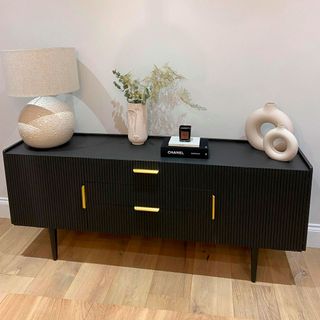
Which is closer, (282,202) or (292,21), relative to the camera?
(282,202)

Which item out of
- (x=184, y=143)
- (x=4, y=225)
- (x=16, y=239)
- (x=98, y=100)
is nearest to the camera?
(x=184, y=143)

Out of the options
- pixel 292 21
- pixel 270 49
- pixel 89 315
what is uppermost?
pixel 292 21

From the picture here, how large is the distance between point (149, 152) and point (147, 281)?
0.68 meters

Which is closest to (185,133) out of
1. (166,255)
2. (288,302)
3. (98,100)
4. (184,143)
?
(184,143)

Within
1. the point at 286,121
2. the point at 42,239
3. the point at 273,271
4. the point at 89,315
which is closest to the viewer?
the point at 89,315

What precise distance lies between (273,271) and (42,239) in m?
1.41

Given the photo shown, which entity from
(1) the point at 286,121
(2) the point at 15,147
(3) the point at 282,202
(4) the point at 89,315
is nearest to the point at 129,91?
(2) the point at 15,147

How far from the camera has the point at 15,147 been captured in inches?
83.2

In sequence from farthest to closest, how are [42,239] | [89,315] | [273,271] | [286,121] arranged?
1. [42,239]
2. [273,271]
3. [286,121]
4. [89,315]

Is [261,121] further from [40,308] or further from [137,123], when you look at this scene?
[40,308]

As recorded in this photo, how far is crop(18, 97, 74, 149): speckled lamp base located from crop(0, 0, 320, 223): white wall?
31 centimetres

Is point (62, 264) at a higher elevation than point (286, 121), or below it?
below

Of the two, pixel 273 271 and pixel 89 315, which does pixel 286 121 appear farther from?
pixel 89 315

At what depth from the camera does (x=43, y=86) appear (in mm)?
1887
